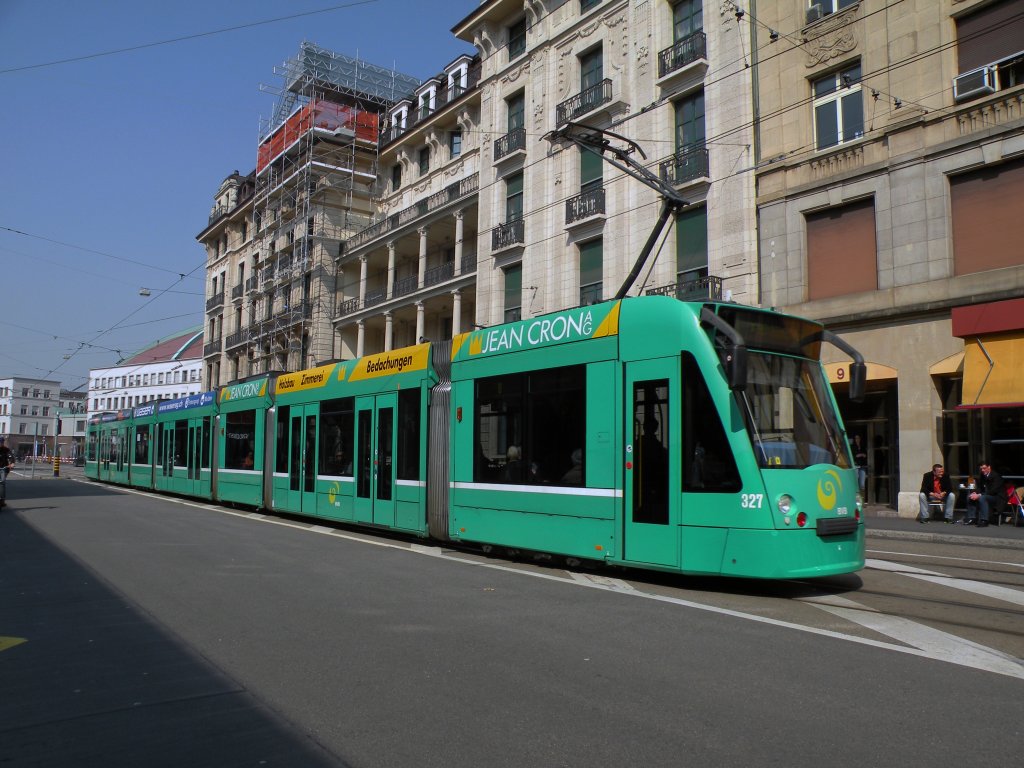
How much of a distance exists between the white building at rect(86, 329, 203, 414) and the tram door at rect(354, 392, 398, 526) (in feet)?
220

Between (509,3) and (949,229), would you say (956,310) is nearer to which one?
(949,229)

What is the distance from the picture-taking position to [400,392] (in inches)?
524

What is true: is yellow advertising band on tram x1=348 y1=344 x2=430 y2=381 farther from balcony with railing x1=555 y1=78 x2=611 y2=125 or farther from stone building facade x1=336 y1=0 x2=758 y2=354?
balcony with railing x1=555 y1=78 x2=611 y2=125

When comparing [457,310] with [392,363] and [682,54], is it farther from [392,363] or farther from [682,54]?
[392,363]

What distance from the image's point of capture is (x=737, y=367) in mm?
7234

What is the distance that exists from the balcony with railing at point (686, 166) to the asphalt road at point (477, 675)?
52.3ft

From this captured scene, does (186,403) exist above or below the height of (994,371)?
below

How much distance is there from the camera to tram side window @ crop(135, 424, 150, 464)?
92.8 feet

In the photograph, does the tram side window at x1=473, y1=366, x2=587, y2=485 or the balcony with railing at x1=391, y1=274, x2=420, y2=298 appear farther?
the balcony with railing at x1=391, y1=274, x2=420, y2=298

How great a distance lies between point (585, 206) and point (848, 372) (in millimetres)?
10708

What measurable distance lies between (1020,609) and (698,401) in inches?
136

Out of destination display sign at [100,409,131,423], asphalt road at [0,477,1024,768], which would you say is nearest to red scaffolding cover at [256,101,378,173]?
destination display sign at [100,409,131,423]

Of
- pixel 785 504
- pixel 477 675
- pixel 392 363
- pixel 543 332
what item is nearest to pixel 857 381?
pixel 785 504

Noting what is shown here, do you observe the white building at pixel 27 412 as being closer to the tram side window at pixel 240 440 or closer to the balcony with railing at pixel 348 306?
the balcony with railing at pixel 348 306
